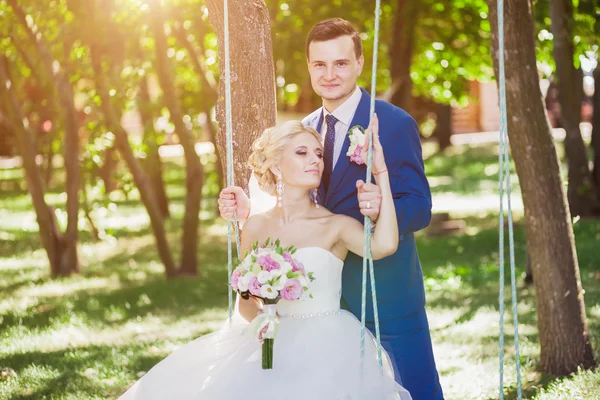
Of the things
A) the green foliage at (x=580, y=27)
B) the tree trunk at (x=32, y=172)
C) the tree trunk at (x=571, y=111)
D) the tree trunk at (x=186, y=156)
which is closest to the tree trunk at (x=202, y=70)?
the tree trunk at (x=186, y=156)

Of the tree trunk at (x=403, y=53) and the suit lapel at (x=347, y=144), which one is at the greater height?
the tree trunk at (x=403, y=53)

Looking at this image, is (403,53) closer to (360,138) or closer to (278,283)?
(360,138)

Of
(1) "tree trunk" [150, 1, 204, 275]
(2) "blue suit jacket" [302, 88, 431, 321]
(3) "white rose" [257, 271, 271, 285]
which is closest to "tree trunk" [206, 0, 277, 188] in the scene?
(2) "blue suit jacket" [302, 88, 431, 321]

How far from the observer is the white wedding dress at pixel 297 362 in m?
3.50

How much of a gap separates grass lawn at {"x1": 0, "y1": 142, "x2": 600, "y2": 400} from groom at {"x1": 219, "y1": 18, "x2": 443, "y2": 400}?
1.63 m

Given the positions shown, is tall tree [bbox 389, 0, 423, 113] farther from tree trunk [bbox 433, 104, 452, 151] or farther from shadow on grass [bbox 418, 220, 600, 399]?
tree trunk [bbox 433, 104, 452, 151]

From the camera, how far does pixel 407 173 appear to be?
3732 millimetres

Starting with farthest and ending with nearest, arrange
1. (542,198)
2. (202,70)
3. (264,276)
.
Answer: (202,70)
(542,198)
(264,276)

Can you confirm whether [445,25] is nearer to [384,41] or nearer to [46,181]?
[384,41]

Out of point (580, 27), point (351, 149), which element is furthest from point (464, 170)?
point (351, 149)

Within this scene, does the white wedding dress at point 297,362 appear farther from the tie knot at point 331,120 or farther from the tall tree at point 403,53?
the tall tree at point 403,53

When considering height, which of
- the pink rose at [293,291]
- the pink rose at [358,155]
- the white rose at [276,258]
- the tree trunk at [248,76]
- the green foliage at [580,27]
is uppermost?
the green foliage at [580,27]

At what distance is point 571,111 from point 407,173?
27.6 feet

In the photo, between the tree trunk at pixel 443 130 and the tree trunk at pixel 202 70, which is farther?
the tree trunk at pixel 443 130
